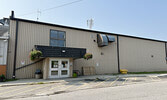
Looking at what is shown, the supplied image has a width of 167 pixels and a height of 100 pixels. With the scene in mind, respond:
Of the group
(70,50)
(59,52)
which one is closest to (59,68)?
(59,52)

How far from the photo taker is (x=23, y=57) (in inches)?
505

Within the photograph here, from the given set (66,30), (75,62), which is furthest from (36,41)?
(75,62)

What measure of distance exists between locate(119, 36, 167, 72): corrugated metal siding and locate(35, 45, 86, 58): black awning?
9723 mm

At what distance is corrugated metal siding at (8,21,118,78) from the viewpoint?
12.6m

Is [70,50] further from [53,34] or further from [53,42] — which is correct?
[53,34]

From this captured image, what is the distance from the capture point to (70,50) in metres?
12.9

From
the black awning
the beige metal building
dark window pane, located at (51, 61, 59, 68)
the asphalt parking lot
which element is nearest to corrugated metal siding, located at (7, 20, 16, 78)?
the beige metal building

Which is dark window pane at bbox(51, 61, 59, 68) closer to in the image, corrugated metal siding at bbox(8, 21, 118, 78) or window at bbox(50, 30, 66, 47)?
corrugated metal siding at bbox(8, 21, 118, 78)

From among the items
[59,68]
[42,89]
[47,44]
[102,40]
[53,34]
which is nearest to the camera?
[42,89]

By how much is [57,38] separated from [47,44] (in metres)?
1.59

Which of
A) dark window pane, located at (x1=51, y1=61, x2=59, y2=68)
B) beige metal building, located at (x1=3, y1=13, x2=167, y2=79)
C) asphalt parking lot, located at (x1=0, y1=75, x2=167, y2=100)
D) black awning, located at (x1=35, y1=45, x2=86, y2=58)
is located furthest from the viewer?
dark window pane, located at (x1=51, y1=61, x2=59, y2=68)

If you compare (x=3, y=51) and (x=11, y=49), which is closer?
(x=3, y=51)

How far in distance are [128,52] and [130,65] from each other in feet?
7.73

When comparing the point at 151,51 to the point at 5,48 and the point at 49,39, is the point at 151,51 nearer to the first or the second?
the point at 49,39
